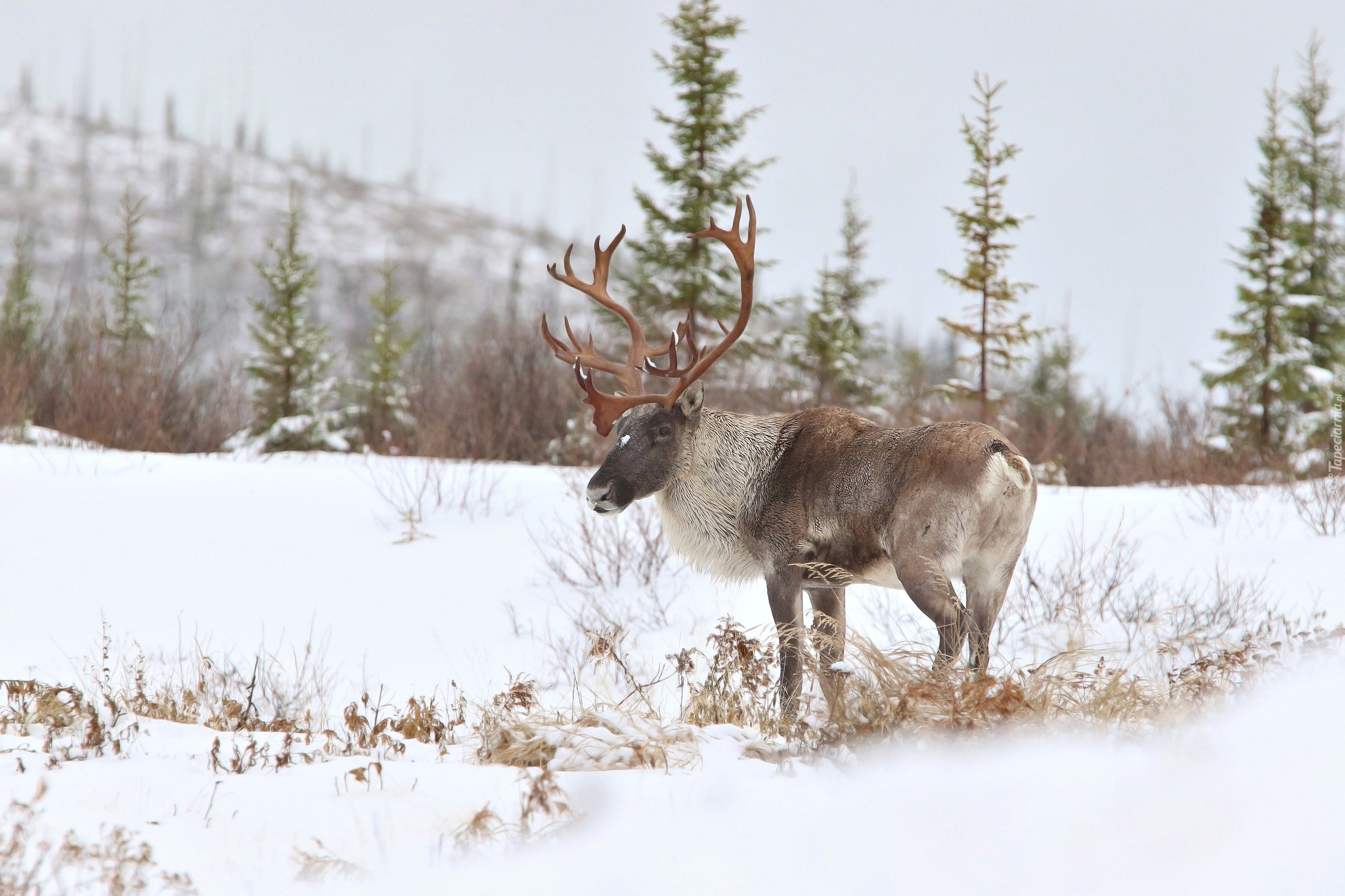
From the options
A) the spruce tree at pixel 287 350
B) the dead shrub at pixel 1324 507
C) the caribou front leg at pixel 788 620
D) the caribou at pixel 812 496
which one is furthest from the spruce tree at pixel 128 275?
the dead shrub at pixel 1324 507

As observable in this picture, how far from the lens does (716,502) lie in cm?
567

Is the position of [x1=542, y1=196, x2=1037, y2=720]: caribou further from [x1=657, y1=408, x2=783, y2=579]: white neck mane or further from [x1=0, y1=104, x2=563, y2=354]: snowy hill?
[x1=0, y1=104, x2=563, y2=354]: snowy hill

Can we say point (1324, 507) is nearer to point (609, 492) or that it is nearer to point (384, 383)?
point (609, 492)

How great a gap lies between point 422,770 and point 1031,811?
2.03 m

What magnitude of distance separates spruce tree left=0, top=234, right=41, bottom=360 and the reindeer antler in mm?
11785

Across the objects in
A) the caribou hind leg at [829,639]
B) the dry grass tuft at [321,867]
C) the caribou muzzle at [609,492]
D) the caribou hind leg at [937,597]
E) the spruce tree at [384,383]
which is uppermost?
the spruce tree at [384,383]

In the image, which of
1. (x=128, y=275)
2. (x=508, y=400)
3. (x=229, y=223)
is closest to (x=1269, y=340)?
(x=508, y=400)

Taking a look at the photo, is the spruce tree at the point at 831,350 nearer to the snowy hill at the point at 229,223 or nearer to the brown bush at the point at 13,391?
the brown bush at the point at 13,391

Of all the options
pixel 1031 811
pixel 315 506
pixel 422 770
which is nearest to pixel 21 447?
pixel 315 506

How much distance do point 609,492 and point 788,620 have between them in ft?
3.92

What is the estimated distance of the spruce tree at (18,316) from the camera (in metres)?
15.8

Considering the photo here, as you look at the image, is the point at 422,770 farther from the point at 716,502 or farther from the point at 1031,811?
the point at 716,502

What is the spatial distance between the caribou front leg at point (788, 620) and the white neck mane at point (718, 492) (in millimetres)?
298

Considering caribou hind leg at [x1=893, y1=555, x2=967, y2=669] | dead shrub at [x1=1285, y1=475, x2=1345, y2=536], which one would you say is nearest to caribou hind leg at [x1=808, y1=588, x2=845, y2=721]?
caribou hind leg at [x1=893, y1=555, x2=967, y2=669]
